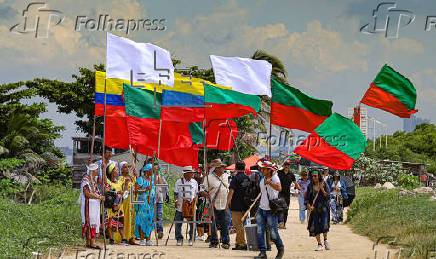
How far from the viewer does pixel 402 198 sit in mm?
20750

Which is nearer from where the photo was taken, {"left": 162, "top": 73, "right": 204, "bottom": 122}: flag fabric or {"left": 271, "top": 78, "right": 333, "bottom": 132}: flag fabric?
{"left": 162, "top": 73, "right": 204, "bottom": 122}: flag fabric

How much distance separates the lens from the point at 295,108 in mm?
14898

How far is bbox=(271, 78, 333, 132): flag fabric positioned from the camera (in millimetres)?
14875

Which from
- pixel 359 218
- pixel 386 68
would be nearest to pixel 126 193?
pixel 386 68

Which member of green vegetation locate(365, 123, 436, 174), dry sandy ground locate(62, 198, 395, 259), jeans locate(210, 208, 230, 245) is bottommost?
dry sandy ground locate(62, 198, 395, 259)

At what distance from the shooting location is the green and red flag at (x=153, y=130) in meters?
13.1

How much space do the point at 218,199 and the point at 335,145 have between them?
3176 mm

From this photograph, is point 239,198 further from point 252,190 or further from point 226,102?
point 226,102

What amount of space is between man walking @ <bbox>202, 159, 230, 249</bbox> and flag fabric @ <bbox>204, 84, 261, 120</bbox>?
178cm

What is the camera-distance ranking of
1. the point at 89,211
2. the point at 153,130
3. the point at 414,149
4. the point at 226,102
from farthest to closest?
the point at 414,149
the point at 226,102
the point at 153,130
the point at 89,211

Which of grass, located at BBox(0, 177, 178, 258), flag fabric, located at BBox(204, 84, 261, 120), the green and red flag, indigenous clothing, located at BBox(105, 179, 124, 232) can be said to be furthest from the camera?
flag fabric, located at BBox(204, 84, 261, 120)

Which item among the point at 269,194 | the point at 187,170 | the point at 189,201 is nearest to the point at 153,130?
the point at 187,170

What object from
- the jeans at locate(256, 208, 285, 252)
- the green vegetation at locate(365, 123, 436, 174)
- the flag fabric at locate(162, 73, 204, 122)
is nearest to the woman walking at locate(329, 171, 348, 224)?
the flag fabric at locate(162, 73, 204, 122)

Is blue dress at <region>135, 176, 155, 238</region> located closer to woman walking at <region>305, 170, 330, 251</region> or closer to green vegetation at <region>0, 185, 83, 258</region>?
green vegetation at <region>0, 185, 83, 258</region>
